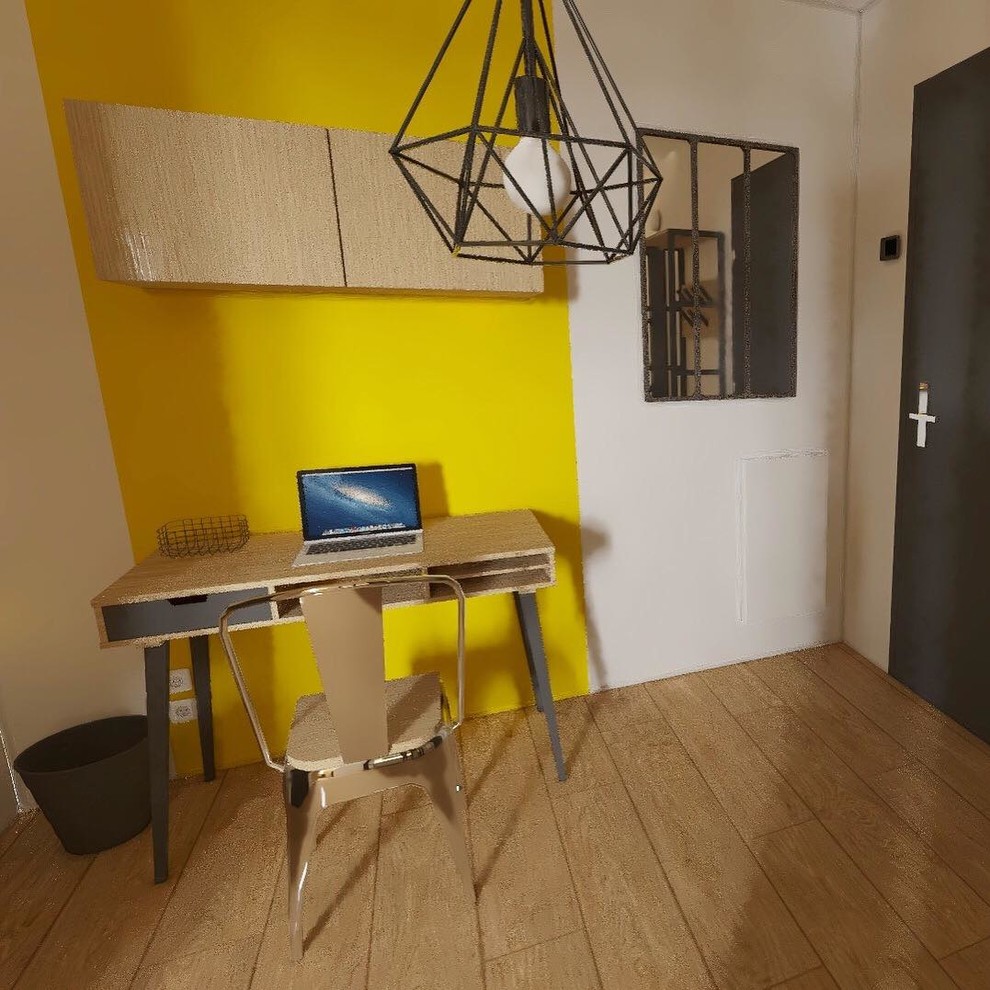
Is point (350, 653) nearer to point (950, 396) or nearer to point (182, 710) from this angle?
point (182, 710)

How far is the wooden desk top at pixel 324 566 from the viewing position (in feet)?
5.05

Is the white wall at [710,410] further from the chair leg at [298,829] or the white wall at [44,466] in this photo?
the white wall at [44,466]

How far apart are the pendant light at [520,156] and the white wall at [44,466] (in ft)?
3.62

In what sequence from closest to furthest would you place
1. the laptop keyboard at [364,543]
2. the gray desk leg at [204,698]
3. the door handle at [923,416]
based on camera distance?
the laptop keyboard at [364,543]
the gray desk leg at [204,698]
the door handle at [923,416]

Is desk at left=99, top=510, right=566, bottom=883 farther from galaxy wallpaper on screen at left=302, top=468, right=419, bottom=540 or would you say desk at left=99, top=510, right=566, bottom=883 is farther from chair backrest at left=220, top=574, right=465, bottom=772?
chair backrest at left=220, top=574, right=465, bottom=772

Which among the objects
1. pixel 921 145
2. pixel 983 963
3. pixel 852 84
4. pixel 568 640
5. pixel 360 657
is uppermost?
pixel 852 84

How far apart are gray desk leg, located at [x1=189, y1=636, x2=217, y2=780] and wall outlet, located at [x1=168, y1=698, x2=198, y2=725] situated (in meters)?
0.03

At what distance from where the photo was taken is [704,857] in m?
1.62

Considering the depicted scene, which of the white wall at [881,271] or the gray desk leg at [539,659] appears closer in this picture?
the gray desk leg at [539,659]

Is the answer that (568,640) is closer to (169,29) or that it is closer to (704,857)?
(704,857)

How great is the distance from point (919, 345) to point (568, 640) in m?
1.72

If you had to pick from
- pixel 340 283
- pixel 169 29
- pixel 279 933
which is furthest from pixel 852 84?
pixel 279 933

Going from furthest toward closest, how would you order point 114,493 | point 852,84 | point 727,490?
point 727,490 → point 852,84 → point 114,493

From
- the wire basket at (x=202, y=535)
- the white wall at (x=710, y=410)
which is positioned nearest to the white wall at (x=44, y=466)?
the wire basket at (x=202, y=535)
